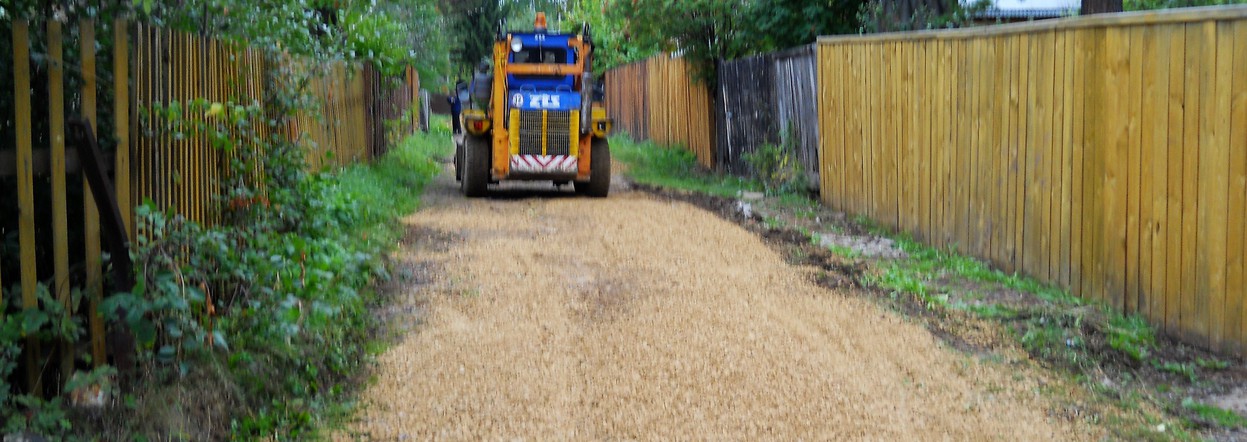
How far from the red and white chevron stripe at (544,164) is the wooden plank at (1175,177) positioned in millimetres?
10410

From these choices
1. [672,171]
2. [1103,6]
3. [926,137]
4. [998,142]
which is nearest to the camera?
[998,142]

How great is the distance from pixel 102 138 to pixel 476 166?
37.2 feet

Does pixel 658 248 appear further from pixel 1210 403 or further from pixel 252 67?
pixel 1210 403

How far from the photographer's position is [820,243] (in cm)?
1166

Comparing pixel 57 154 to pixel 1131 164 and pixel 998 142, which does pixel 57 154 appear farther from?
pixel 998 142

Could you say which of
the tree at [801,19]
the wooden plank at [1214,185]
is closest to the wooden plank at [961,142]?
the wooden plank at [1214,185]

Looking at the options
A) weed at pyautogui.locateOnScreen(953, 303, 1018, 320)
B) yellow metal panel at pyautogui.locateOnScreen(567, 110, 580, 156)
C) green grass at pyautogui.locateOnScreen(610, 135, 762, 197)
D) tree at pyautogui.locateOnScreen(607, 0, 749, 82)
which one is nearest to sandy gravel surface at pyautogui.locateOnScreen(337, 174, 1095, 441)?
weed at pyautogui.locateOnScreen(953, 303, 1018, 320)

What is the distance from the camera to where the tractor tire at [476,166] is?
17.1m

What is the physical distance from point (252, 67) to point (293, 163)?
0.74 m

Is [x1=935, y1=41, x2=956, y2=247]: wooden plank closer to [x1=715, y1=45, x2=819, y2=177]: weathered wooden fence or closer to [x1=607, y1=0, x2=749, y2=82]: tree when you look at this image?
[x1=715, y1=45, x2=819, y2=177]: weathered wooden fence

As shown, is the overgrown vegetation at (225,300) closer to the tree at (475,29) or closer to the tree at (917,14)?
the tree at (917,14)

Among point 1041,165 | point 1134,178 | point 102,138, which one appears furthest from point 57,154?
point 1041,165

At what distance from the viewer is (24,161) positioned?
499 centimetres

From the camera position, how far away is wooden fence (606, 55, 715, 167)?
22250 mm
